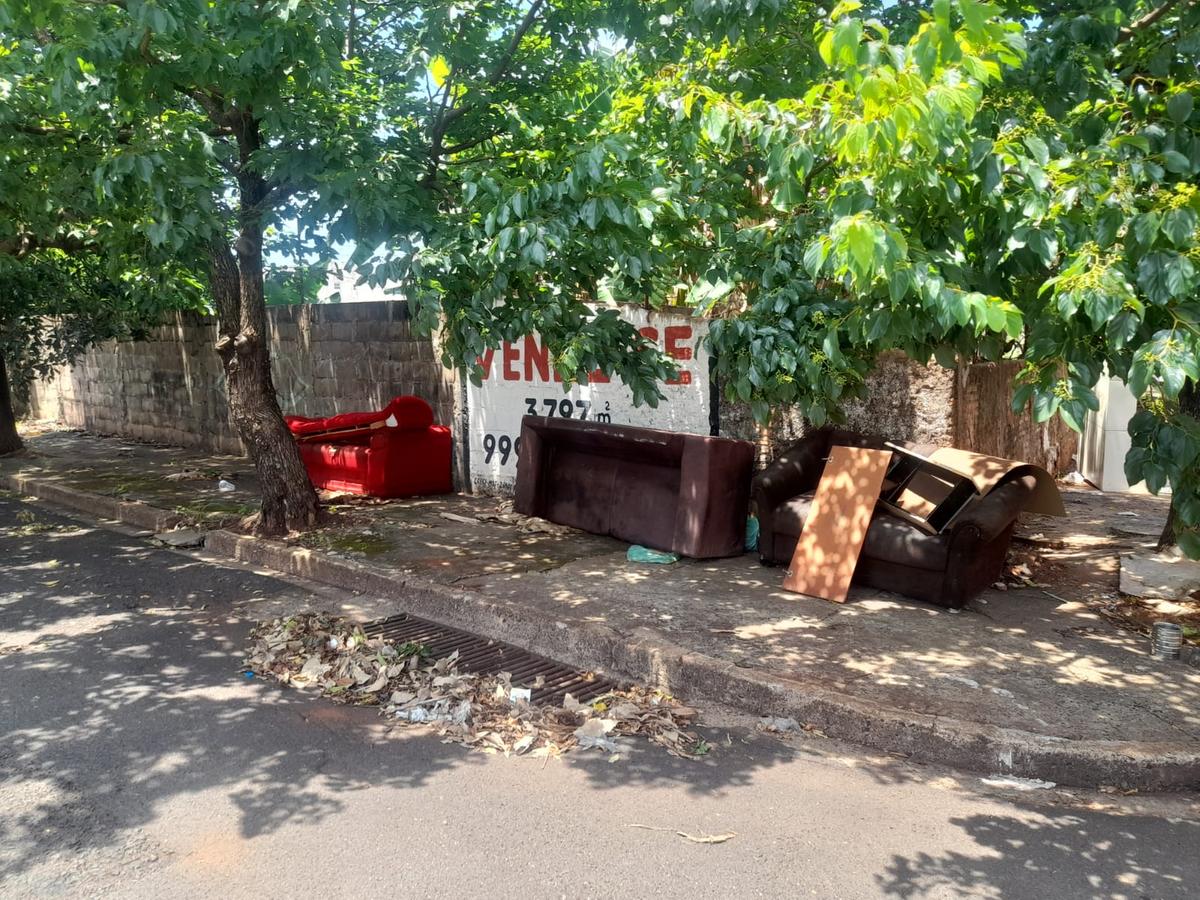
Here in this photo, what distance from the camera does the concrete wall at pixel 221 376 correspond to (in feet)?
34.0

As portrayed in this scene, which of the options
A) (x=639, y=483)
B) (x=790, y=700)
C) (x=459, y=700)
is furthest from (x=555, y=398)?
(x=790, y=700)

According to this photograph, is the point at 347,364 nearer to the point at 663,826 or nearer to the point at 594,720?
the point at 594,720

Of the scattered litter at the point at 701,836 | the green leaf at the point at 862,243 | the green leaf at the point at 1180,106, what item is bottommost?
the scattered litter at the point at 701,836

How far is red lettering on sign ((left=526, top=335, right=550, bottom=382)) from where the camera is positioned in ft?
29.6

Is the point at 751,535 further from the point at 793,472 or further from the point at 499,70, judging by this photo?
the point at 499,70

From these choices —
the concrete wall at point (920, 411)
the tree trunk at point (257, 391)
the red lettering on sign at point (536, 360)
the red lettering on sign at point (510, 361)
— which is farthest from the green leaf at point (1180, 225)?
the tree trunk at point (257, 391)

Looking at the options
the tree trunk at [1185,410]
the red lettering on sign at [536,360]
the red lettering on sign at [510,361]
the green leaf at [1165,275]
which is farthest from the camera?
the red lettering on sign at [510,361]

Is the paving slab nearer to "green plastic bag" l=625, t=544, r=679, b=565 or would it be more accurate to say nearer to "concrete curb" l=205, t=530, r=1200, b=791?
"concrete curb" l=205, t=530, r=1200, b=791

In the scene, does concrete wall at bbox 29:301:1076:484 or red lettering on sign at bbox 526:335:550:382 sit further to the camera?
red lettering on sign at bbox 526:335:550:382

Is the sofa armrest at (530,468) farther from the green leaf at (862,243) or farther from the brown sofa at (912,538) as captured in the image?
the green leaf at (862,243)

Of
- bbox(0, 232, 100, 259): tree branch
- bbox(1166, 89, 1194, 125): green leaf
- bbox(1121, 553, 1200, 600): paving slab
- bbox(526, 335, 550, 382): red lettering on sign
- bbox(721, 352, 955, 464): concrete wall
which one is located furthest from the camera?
Answer: bbox(0, 232, 100, 259): tree branch

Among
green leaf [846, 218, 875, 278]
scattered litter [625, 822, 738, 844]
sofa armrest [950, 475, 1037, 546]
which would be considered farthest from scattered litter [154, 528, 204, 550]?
green leaf [846, 218, 875, 278]

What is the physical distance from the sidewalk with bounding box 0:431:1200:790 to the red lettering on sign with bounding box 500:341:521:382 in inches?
56.2

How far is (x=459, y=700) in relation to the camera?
188 inches
